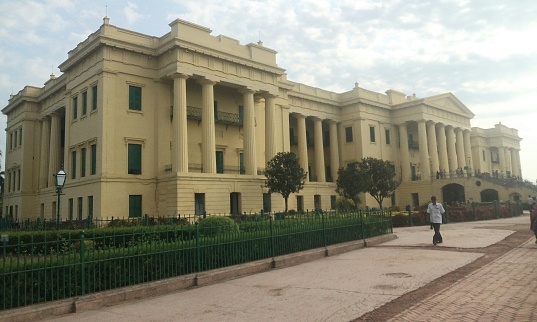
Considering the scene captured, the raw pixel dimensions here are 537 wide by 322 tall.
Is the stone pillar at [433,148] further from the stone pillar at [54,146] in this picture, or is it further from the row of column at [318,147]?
the stone pillar at [54,146]

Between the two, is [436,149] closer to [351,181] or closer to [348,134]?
[348,134]

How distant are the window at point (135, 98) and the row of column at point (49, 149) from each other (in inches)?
461

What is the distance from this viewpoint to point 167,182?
29609 mm

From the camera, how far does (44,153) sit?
40125mm

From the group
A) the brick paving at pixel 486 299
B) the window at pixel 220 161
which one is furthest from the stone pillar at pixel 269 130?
the brick paving at pixel 486 299

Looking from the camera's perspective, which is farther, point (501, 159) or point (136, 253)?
point (501, 159)

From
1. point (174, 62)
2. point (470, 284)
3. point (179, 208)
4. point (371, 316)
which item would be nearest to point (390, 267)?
point (470, 284)

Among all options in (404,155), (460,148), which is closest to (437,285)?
(404,155)

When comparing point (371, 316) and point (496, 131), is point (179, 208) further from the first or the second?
point (496, 131)

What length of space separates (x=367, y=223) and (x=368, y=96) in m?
34.6

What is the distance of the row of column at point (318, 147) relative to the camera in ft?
141

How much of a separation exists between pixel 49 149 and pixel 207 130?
721 inches

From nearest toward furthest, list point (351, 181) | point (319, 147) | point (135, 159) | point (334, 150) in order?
point (135, 159)
point (351, 181)
point (319, 147)
point (334, 150)

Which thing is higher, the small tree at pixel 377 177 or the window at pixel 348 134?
the window at pixel 348 134
